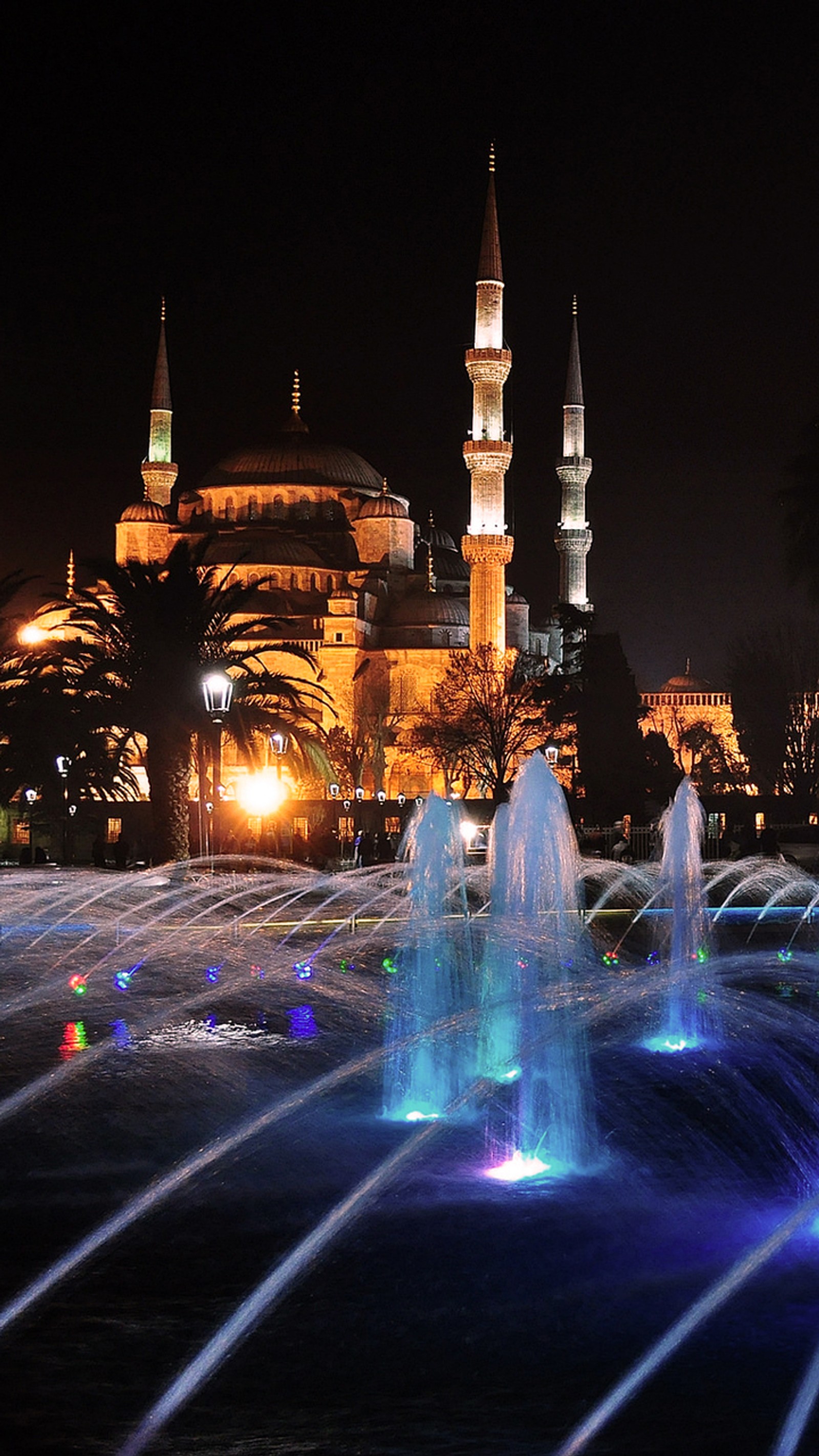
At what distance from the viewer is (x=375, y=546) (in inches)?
3009

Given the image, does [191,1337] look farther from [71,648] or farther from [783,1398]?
[71,648]

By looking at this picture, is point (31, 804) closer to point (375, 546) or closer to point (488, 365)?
point (488, 365)

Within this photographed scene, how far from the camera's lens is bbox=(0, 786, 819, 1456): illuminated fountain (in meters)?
4.55

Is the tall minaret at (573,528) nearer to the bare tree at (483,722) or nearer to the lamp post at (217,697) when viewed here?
the bare tree at (483,722)

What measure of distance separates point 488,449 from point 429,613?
48.3 feet

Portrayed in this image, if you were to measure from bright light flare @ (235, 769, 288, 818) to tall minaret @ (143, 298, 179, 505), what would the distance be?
116 ft

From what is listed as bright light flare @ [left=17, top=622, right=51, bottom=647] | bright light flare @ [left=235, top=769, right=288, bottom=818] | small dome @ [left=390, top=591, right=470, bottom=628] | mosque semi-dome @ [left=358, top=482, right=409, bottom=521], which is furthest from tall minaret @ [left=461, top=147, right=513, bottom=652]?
bright light flare @ [left=17, top=622, right=51, bottom=647]

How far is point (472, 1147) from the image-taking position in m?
7.27

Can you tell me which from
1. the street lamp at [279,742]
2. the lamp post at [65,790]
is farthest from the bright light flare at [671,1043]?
the lamp post at [65,790]

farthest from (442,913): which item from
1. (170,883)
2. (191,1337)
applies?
(170,883)

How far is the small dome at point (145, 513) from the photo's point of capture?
237 ft

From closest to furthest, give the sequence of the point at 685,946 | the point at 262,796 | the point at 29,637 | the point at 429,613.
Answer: the point at 685,946, the point at 29,637, the point at 262,796, the point at 429,613

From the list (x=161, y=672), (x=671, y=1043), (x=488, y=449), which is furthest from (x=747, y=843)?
(x=488, y=449)

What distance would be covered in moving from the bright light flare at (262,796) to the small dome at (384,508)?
38.7 meters
